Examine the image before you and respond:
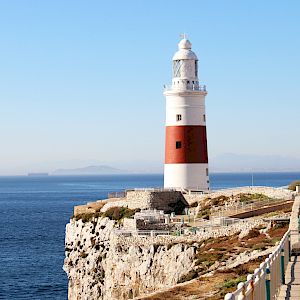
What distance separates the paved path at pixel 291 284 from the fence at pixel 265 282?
0.47 feet

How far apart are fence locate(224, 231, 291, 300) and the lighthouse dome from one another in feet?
116

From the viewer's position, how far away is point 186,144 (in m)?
52.6

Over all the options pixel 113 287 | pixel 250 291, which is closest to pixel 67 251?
pixel 113 287

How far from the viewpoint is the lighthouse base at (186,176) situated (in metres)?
52.6

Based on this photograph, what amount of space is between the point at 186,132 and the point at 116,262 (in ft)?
53.5

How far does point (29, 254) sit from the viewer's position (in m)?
75.2

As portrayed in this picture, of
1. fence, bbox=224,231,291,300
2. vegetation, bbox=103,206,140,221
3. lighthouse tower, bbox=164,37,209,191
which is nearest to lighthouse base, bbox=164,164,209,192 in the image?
lighthouse tower, bbox=164,37,209,191

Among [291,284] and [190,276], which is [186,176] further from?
[291,284]

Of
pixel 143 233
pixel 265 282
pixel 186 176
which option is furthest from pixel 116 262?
pixel 265 282

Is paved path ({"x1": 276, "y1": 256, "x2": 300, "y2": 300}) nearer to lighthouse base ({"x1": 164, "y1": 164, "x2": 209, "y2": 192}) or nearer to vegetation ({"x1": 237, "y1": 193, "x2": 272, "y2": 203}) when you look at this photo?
vegetation ({"x1": 237, "y1": 193, "x2": 272, "y2": 203})

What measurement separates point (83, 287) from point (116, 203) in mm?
7920

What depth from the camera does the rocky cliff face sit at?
34719 mm

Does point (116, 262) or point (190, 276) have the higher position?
point (190, 276)

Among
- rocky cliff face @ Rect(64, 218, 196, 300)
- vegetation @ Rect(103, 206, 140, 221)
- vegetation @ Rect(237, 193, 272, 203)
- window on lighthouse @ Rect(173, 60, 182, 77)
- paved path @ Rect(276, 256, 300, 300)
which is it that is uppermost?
window on lighthouse @ Rect(173, 60, 182, 77)
